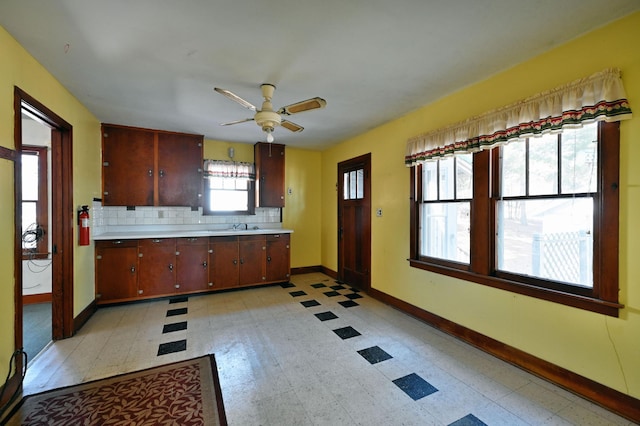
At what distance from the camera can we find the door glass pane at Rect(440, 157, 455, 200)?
9.60 ft

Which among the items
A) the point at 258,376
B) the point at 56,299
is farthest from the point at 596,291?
the point at 56,299

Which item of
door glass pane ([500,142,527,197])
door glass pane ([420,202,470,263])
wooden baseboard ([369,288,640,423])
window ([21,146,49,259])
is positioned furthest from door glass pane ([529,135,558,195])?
window ([21,146,49,259])

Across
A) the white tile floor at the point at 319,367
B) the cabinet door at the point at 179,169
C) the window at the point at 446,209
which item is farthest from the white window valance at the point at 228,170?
the window at the point at 446,209

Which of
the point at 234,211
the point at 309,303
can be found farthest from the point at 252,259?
the point at 309,303

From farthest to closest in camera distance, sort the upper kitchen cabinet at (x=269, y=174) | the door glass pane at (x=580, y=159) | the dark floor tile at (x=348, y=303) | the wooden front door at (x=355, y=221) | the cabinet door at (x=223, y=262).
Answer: the upper kitchen cabinet at (x=269, y=174) → the wooden front door at (x=355, y=221) → the cabinet door at (x=223, y=262) → the dark floor tile at (x=348, y=303) → the door glass pane at (x=580, y=159)

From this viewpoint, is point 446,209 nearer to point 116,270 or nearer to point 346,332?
point 346,332

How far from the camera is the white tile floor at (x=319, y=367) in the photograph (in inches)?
68.7

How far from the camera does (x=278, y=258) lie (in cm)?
462

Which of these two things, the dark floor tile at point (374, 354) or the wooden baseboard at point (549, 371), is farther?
the dark floor tile at point (374, 354)

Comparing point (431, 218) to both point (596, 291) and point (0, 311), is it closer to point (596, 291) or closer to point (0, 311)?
point (596, 291)

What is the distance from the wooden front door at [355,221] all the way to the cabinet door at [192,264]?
2.30 m

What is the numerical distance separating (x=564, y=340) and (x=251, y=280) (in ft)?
12.5

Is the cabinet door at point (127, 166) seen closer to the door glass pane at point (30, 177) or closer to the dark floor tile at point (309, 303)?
the door glass pane at point (30, 177)

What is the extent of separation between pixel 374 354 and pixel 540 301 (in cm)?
142
